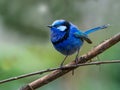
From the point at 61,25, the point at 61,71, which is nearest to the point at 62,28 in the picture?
the point at 61,25

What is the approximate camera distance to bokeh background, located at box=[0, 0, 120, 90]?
4.46 feet

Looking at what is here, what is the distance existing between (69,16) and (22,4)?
250 mm

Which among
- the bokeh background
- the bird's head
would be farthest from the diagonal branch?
the bokeh background

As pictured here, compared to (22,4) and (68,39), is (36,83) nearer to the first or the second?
(68,39)

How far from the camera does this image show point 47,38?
1.76 m

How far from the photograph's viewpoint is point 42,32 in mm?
1786

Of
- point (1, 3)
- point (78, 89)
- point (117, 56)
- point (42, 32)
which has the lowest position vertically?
point (78, 89)

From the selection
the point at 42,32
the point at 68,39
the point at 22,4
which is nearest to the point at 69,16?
the point at 42,32

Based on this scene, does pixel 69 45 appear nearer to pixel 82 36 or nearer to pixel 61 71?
pixel 82 36

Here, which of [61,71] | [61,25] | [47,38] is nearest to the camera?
[61,71]

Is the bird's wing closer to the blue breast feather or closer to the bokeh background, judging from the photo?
the blue breast feather

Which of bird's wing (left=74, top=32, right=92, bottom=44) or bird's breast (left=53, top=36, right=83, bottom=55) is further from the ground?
bird's wing (left=74, top=32, right=92, bottom=44)

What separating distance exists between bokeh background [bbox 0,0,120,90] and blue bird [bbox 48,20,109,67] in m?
0.26

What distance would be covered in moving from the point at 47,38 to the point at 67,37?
698 mm
